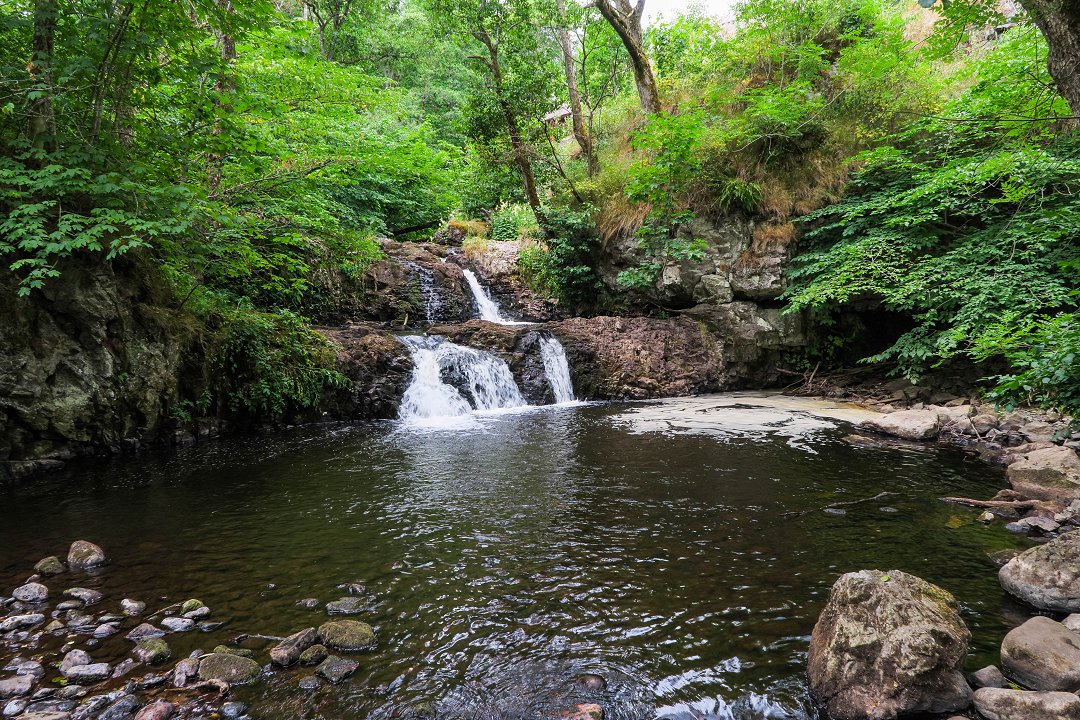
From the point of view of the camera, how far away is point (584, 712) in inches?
97.1

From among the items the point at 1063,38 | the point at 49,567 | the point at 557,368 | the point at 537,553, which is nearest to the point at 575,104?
the point at 557,368

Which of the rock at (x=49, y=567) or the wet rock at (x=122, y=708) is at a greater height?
the rock at (x=49, y=567)

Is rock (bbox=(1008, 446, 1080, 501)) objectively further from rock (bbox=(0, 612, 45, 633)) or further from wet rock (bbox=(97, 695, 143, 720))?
rock (bbox=(0, 612, 45, 633))

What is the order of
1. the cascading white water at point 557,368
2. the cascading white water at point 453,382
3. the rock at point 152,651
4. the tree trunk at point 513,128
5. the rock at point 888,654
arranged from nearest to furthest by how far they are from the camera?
the rock at point 888,654
the rock at point 152,651
the cascading white water at point 453,382
the cascading white water at point 557,368
the tree trunk at point 513,128

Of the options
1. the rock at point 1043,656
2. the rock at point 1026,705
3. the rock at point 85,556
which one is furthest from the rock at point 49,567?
the rock at point 1043,656

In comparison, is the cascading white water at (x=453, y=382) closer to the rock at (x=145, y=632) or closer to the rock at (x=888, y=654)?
the rock at (x=145, y=632)

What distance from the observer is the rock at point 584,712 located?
96.1 inches

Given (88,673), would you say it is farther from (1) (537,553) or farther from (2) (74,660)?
(1) (537,553)

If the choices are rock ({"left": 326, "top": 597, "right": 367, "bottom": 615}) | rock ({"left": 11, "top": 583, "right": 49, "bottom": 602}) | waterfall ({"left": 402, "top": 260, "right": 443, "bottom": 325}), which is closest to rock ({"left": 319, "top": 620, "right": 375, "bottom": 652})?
rock ({"left": 326, "top": 597, "right": 367, "bottom": 615})

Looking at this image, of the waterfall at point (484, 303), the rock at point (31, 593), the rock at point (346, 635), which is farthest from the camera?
the waterfall at point (484, 303)

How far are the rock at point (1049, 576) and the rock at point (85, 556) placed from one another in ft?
21.6

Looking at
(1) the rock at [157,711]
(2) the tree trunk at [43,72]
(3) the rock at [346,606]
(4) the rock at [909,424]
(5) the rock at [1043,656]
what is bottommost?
(4) the rock at [909,424]

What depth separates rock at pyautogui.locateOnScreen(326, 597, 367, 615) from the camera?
A: 336 cm

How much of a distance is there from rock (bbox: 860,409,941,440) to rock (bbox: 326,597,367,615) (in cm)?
802
